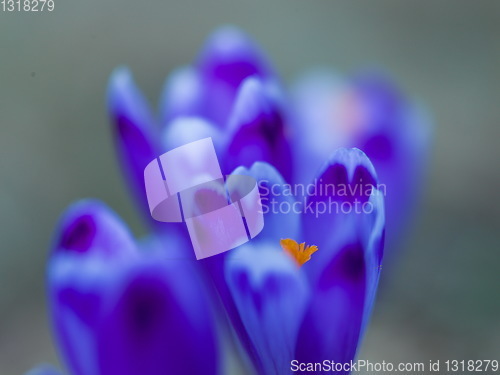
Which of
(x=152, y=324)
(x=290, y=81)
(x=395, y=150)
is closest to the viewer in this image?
(x=152, y=324)

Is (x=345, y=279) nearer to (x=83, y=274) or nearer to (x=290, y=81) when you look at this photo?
(x=83, y=274)

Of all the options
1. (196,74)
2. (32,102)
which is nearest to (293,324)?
(196,74)

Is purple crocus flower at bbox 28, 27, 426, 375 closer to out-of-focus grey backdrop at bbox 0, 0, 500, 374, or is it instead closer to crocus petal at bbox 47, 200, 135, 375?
crocus petal at bbox 47, 200, 135, 375

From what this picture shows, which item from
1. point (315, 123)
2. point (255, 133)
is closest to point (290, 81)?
point (315, 123)

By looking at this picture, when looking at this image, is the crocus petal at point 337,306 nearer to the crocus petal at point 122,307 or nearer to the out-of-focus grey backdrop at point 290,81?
the crocus petal at point 122,307

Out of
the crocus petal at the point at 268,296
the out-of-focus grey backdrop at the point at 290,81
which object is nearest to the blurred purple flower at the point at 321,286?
the crocus petal at the point at 268,296

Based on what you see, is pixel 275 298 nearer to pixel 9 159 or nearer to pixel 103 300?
pixel 103 300

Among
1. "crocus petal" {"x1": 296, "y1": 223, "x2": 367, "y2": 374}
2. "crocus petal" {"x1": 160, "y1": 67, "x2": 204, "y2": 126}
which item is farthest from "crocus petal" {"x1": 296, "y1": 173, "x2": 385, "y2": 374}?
"crocus petal" {"x1": 160, "y1": 67, "x2": 204, "y2": 126}
